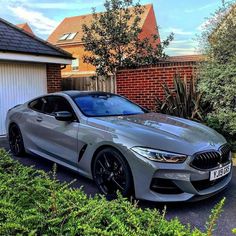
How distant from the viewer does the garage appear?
8.97 meters

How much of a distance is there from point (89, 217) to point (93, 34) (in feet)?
32.8

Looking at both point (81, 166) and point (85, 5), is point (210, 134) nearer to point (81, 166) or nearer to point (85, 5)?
point (81, 166)

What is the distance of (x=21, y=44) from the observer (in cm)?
953

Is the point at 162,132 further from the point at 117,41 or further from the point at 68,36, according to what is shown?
the point at 68,36

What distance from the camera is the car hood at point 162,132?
145 inches

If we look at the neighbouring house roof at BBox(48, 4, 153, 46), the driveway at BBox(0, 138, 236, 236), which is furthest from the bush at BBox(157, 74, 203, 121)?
the neighbouring house roof at BBox(48, 4, 153, 46)

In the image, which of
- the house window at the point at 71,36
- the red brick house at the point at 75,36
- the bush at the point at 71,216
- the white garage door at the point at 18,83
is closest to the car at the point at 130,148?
the bush at the point at 71,216

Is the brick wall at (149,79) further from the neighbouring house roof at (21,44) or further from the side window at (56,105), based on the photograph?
the side window at (56,105)

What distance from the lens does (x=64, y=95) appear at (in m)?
5.20

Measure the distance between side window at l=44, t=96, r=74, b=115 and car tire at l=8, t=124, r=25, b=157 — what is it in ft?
3.14

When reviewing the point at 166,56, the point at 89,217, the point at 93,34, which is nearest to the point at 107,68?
the point at 93,34

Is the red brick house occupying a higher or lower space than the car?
higher

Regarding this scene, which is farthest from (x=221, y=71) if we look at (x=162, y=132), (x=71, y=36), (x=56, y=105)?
(x=71, y=36)

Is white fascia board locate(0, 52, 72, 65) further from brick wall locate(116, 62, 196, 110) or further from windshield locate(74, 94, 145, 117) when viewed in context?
windshield locate(74, 94, 145, 117)
